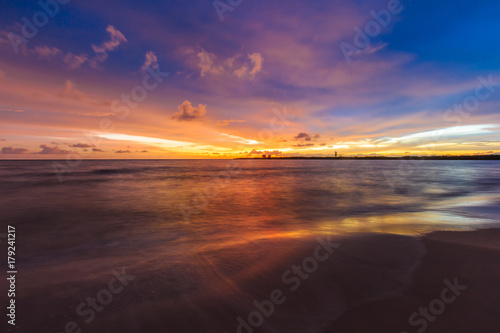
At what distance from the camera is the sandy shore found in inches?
132

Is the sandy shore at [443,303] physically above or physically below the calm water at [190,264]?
above

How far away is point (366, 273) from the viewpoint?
4.82 m

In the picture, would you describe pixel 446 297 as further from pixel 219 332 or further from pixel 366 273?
pixel 219 332

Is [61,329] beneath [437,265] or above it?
beneath

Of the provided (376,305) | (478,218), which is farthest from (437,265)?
(478,218)

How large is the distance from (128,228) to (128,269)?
16.1ft

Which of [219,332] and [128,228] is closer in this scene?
[219,332]

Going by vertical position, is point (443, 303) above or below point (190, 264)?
above

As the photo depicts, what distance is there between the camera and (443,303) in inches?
150

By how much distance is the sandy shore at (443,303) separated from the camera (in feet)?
11.0

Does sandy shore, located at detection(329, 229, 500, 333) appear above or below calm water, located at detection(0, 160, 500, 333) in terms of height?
above

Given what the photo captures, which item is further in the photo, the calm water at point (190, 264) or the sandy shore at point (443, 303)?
the calm water at point (190, 264)

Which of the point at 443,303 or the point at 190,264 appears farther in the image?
the point at 190,264

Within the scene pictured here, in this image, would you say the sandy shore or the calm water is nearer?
the sandy shore
